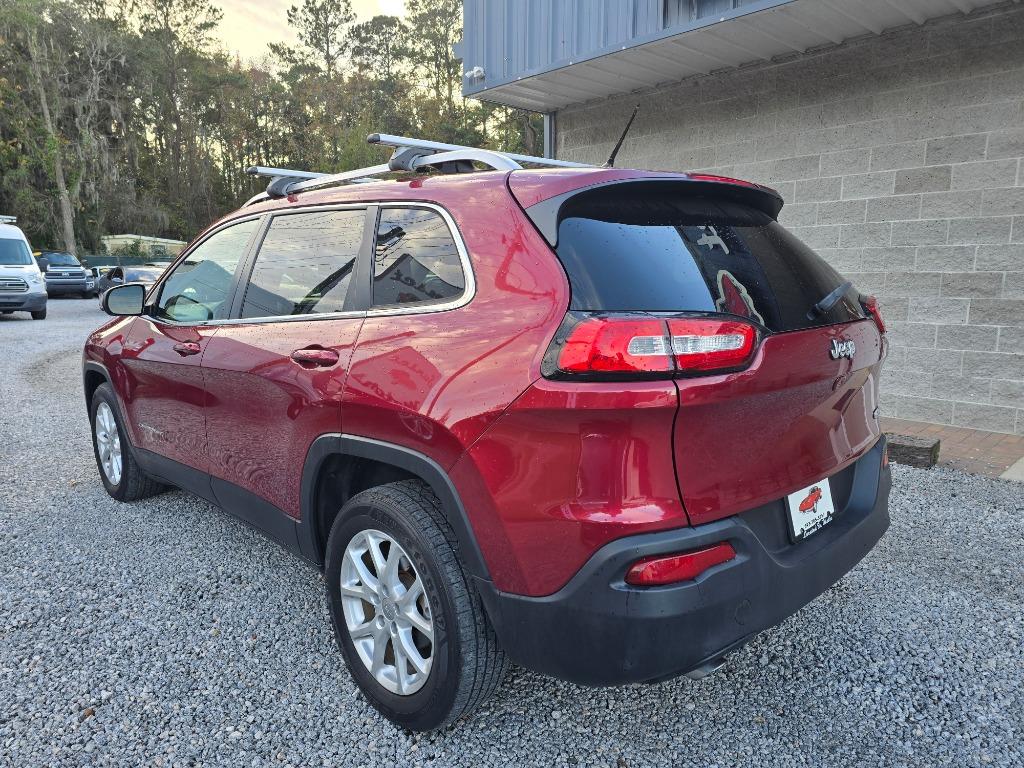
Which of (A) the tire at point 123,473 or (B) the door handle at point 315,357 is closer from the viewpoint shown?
(B) the door handle at point 315,357

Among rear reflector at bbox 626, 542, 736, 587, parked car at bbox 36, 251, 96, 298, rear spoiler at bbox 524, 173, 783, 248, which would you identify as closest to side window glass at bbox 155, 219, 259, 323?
rear spoiler at bbox 524, 173, 783, 248

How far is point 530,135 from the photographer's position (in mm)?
33125

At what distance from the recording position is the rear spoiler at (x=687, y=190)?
195cm

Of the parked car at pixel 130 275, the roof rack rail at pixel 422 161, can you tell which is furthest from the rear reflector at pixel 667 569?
the parked car at pixel 130 275

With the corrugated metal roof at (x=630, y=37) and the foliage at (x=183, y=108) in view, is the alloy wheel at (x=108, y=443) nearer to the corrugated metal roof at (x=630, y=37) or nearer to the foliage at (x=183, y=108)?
the corrugated metal roof at (x=630, y=37)

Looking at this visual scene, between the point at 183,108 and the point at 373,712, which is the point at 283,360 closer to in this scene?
the point at 373,712

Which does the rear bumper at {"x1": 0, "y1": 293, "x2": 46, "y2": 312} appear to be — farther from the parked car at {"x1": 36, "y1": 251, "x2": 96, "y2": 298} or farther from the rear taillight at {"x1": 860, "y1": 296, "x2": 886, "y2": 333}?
the rear taillight at {"x1": 860, "y1": 296, "x2": 886, "y2": 333}

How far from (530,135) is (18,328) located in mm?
23852

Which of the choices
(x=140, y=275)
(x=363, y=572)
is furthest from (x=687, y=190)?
(x=140, y=275)

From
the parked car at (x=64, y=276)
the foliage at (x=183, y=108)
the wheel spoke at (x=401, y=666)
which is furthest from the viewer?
the foliage at (x=183, y=108)

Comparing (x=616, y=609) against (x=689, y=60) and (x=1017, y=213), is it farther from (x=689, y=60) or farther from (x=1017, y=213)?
(x=689, y=60)

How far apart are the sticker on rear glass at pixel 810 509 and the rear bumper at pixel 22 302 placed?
59.8ft

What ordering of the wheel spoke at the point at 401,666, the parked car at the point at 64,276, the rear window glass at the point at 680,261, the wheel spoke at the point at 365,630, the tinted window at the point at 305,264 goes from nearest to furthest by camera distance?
the rear window glass at the point at 680,261 → the wheel spoke at the point at 401,666 → the wheel spoke at the point at 365,630 → the tinted window at the point at 305,264 → the parked car at the point at 64,276

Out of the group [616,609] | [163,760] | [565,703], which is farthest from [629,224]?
[163,760]
